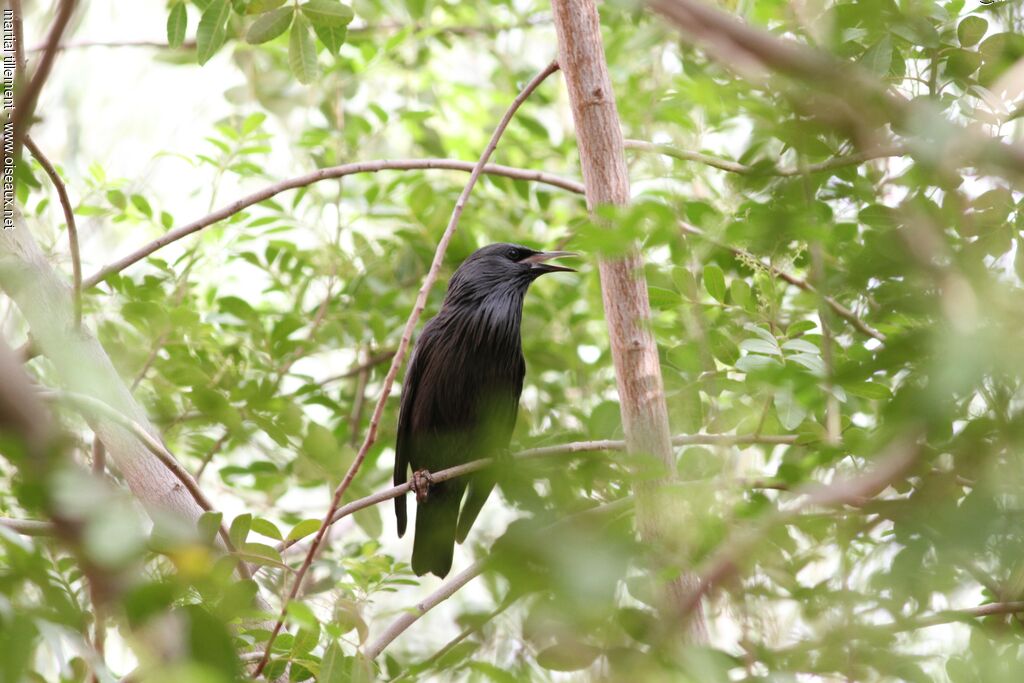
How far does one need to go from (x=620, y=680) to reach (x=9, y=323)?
2970 millimetres

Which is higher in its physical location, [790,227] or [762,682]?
[790,227]

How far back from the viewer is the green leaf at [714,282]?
2.72 meters

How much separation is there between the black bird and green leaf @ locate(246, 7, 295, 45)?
1.66m

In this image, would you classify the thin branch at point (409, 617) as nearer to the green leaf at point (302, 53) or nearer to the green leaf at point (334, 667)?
the green leaf at point (334, 667)

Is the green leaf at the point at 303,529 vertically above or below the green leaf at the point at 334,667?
above

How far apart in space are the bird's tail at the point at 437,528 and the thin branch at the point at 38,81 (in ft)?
8.93

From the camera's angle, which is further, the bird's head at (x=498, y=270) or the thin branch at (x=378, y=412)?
the bird's head at (x=498, y=270)

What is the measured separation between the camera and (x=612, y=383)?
4.42m

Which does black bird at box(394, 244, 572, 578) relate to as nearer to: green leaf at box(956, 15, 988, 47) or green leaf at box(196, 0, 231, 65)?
green leaf at box(196, 0, 231, 65)

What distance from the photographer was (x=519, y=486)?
115 centimetres

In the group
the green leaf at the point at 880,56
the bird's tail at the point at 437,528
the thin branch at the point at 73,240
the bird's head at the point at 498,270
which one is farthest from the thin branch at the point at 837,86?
the bird's head at the point at 498,270

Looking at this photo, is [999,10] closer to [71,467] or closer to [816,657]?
[816,657]

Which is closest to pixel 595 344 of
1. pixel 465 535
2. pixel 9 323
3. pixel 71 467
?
pixel 465 535

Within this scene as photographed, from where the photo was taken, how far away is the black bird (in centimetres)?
442
